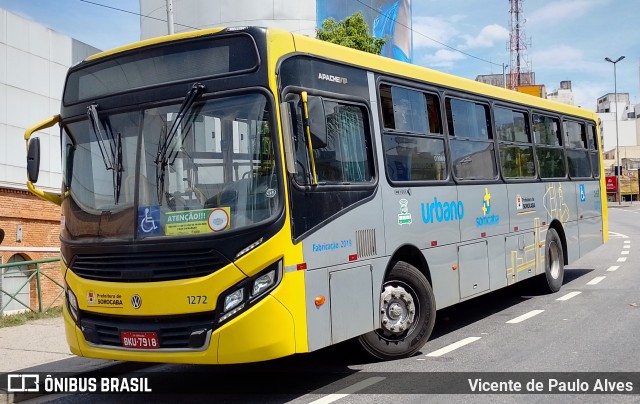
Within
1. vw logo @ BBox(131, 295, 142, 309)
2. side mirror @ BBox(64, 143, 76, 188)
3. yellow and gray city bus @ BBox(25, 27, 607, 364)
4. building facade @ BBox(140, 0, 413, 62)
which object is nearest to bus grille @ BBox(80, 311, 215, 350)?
yellow and gray city bus @ BBox(25, 27, 607, 364)

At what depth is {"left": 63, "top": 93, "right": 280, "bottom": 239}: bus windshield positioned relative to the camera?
578cm

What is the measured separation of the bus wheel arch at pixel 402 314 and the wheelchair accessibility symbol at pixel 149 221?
8.16ft

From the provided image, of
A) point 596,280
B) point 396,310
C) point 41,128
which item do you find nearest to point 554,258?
point 596,280

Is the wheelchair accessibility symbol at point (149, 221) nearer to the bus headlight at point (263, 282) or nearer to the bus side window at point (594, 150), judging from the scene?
the bus headlight at point (263, 282)

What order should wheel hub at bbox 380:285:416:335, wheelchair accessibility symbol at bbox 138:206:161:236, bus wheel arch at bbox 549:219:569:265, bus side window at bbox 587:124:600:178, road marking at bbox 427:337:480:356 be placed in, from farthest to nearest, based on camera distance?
bus side window at bbox 587:124:600:178
bus wheel arch at bbox 549:219:569:265
road marking at bbox 427:337:480:356
wheel hub at bbox 380:285:416:335
wheelchair accessibility symbol at bbox 138:206:161:236

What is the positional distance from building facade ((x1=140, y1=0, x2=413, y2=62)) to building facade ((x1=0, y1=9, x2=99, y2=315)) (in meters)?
19.7

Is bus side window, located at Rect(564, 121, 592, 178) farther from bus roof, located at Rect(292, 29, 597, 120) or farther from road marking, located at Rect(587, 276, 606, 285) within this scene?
road marking, located at Rect(587, 276, 606, 285)

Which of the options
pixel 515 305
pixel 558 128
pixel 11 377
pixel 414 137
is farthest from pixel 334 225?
pixel 558 128

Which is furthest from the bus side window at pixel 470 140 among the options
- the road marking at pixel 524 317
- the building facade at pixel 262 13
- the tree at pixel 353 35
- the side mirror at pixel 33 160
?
the building facade at pixel 262 13

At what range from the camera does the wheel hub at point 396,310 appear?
288 inches

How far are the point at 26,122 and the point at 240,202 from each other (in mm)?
18575

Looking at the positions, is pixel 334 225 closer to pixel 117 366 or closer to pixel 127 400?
pixel 127 400

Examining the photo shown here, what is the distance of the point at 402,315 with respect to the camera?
7.53 metres

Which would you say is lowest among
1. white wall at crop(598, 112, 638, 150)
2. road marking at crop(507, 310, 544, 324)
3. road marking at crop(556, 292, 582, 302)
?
road marking at crop(507, 310, 544, 324)
